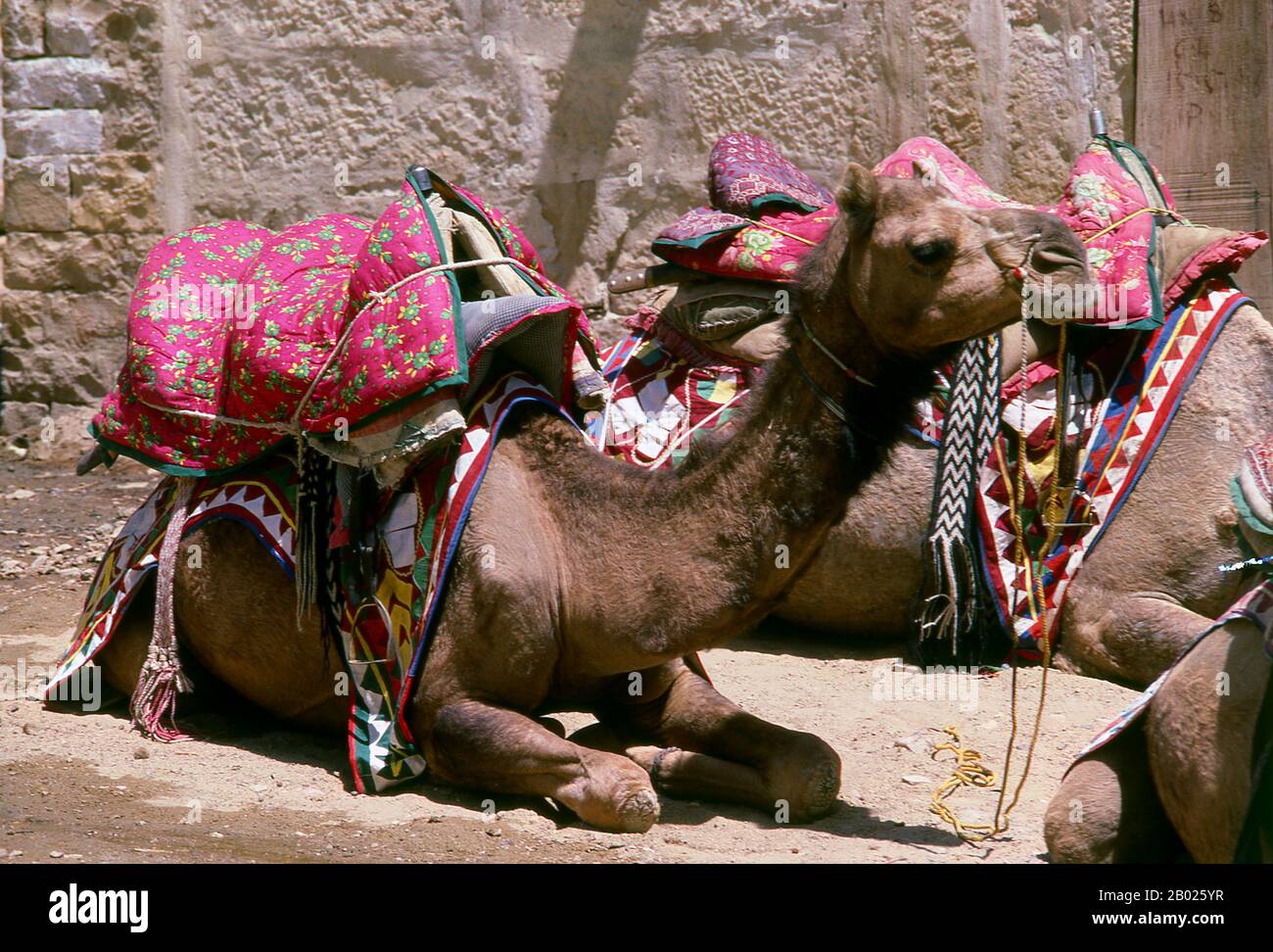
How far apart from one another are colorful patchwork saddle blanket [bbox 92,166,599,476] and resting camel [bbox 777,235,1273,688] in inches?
55.2

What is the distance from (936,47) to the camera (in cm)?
755

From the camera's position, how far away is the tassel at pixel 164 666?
16.2 ft

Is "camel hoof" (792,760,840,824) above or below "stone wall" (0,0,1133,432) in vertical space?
below

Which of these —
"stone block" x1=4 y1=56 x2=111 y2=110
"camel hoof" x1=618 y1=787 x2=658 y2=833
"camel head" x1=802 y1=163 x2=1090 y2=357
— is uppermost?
"stone block" x1=4 y1=56 x2=111 y2=110

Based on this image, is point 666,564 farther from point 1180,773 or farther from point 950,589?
point 950,589

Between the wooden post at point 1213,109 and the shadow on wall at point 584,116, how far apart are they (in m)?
2.43

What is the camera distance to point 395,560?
14.8ft

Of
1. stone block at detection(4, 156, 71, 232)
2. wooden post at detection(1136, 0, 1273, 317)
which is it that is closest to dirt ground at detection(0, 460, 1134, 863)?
wooden post at detection(1136, 0, 1273, 317)

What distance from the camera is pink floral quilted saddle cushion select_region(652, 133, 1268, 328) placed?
5.57 meters

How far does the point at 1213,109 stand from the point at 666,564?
13.2 feet

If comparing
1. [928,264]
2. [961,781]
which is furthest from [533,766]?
[928,264]

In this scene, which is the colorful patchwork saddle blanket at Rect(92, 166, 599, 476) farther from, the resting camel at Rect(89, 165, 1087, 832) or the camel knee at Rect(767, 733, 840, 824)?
the camel knee at Rect(767, 733, 840, 824)

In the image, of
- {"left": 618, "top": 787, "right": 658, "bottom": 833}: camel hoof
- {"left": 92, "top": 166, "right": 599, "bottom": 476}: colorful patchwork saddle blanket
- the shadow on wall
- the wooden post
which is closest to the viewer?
{"left": 618, "top": 787, "right": 658, "bottom": 833}: camel hoof

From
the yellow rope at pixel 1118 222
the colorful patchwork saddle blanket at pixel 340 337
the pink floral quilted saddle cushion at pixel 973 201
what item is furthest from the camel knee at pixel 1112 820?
the yellow rope at pixel 1118 222
